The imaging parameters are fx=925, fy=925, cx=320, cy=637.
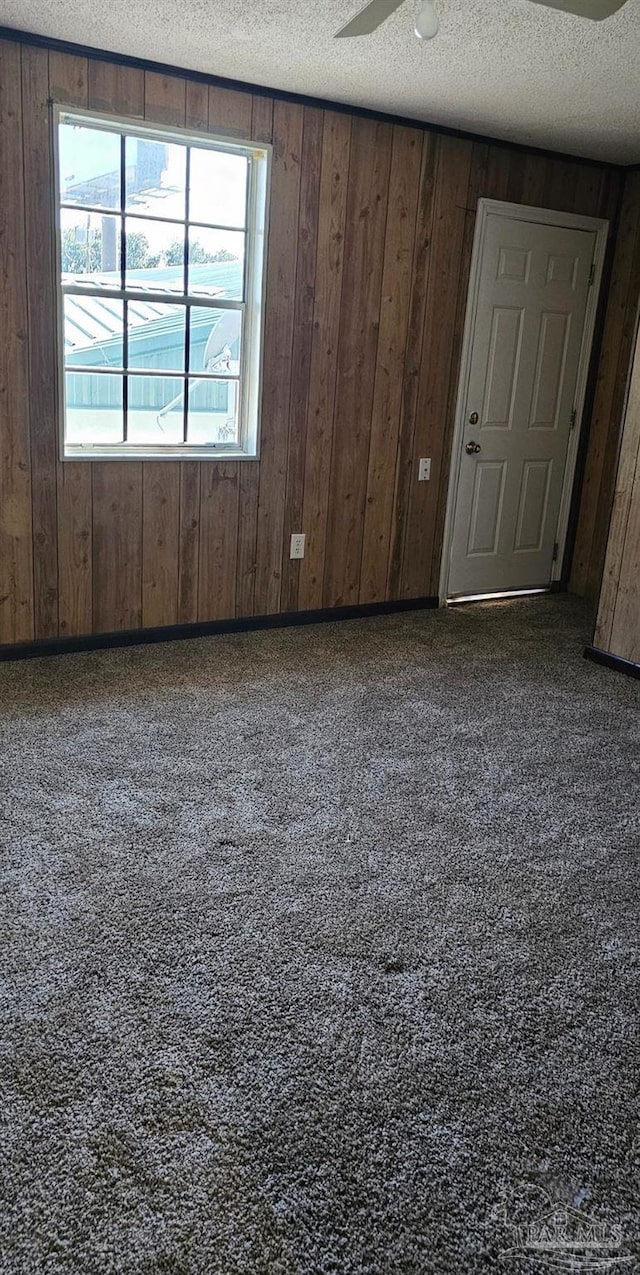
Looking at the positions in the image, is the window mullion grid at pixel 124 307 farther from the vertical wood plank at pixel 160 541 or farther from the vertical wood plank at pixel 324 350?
the vertical wood plank at pixel 324 350

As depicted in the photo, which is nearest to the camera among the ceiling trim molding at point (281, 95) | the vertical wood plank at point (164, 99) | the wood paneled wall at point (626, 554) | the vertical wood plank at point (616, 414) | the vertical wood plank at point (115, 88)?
the ceiling trim molding at point (281, 95)

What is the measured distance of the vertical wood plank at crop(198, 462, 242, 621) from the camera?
14.2ft

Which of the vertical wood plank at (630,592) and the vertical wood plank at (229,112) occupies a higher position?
the vertical wood plank at (229,112)

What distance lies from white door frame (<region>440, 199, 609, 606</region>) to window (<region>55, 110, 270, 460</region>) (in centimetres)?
123

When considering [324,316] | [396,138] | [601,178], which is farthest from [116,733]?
[601,178]

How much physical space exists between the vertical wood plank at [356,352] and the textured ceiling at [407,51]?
0.25 meters

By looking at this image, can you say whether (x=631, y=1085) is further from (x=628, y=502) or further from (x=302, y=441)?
(x=302, y=441)

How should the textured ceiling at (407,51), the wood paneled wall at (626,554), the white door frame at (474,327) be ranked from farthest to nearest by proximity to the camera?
the white door frame at (474,327)
the wood paneled wall at (626,554)
the textured ceiling at (407,51)

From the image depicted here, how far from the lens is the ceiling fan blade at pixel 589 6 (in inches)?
85.7

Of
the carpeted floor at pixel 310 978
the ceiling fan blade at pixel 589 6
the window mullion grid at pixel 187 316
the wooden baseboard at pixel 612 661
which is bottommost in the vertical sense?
the carpeted floor at pixel 310 978

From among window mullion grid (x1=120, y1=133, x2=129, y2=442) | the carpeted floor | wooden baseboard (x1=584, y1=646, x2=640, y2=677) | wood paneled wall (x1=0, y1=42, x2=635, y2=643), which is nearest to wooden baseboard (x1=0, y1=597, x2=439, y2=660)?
wood paneled wall (x1=0, y1=42, x2=635, y2=643)

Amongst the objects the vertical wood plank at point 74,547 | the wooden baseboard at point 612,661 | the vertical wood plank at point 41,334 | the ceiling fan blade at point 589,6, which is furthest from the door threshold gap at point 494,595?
the ceiling fan blade at point 589,6

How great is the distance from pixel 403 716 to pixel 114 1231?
2360mm

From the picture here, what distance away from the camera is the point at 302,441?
4.52 m
